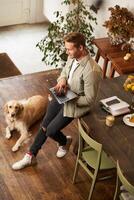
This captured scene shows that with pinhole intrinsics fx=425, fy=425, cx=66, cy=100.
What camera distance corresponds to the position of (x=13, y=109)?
432 cm

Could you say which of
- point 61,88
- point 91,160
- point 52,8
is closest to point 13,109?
point 61,88

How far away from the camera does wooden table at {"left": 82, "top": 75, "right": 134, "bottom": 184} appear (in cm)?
323

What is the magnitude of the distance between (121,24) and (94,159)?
1.76 meters

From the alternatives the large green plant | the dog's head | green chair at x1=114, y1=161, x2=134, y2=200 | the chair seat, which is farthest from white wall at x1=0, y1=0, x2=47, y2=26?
green chair at x1=114, y1=161, x2=134, y2=200

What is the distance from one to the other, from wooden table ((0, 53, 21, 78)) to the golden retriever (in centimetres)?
113

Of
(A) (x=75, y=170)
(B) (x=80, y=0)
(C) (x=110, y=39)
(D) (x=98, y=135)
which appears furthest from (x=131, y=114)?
(B) (x=80, y=0)

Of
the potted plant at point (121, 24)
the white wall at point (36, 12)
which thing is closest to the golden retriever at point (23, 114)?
the potted plant at point (121, 24)

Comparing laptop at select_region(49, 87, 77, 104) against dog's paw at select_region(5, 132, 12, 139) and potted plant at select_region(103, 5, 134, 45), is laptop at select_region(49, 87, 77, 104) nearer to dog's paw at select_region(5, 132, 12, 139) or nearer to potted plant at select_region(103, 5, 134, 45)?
dog's paw at select_region(5, 132, 12, 139)

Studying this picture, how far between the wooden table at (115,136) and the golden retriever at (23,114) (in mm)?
967

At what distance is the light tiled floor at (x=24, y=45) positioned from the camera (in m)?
6.11

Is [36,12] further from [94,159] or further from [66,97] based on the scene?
[94,159]

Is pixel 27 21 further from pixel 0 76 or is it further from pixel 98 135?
pixel 98 135

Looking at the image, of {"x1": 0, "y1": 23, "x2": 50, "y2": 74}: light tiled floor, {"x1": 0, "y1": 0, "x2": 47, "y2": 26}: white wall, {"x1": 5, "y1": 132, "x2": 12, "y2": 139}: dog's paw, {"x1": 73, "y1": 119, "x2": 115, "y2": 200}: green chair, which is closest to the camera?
{"x1": 73, "y1": 119, "x2": 115, "y2": 200}: green chair

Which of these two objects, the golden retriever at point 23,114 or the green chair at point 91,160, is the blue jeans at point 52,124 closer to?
the green chair at point 91,160
